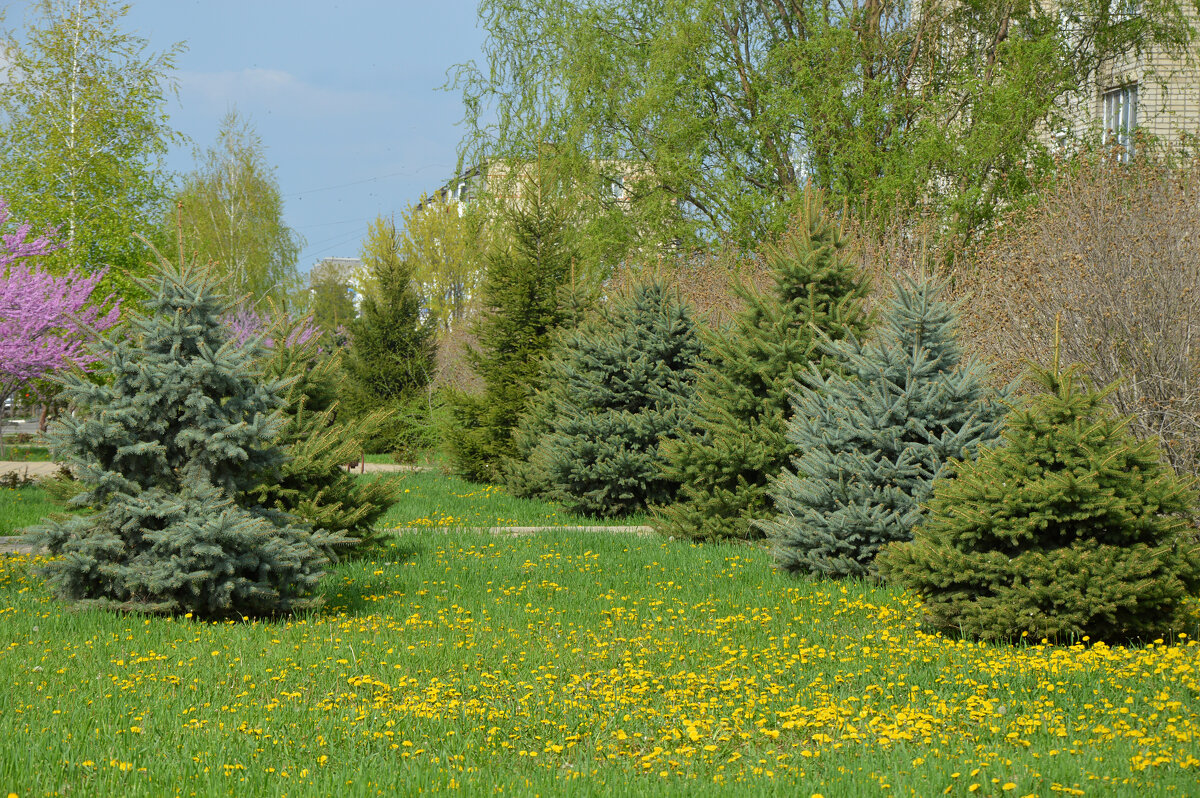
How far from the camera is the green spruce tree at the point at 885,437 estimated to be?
8.80 metres

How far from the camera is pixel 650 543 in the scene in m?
11.3

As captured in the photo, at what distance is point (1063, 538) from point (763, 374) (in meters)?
4.54

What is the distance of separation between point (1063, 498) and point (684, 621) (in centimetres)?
283

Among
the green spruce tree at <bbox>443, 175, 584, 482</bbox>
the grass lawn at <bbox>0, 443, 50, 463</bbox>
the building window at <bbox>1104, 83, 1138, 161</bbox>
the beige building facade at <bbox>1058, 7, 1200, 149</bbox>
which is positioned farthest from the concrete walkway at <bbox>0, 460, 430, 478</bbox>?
the building window at <bbox>1104, 83, 1138, 161</bbox>

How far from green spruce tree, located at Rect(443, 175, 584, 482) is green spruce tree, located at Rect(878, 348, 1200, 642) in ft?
38.0

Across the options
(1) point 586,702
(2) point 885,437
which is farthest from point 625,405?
(1) point 586,702

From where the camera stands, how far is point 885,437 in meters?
8.91

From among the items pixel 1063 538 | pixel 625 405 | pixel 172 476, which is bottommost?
pixel 1063 538

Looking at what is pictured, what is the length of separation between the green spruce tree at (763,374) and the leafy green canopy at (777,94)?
9735 mm

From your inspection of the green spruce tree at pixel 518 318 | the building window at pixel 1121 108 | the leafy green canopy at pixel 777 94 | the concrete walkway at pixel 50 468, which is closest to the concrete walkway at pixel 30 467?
the concrete walkway at pixel 50 468

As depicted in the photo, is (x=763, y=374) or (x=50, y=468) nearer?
(x=763, y=374)

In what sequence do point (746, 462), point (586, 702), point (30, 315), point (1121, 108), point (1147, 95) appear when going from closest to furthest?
1. point (586, 702)
2. point (746, 462)
3. point (30, 315)
4. point (1147, 95)
5. point (1121, 108)

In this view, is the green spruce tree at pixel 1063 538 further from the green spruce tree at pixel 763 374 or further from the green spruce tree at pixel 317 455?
the green spruce tree at pixel 317 455

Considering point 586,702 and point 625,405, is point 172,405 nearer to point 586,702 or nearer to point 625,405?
point 586,702
